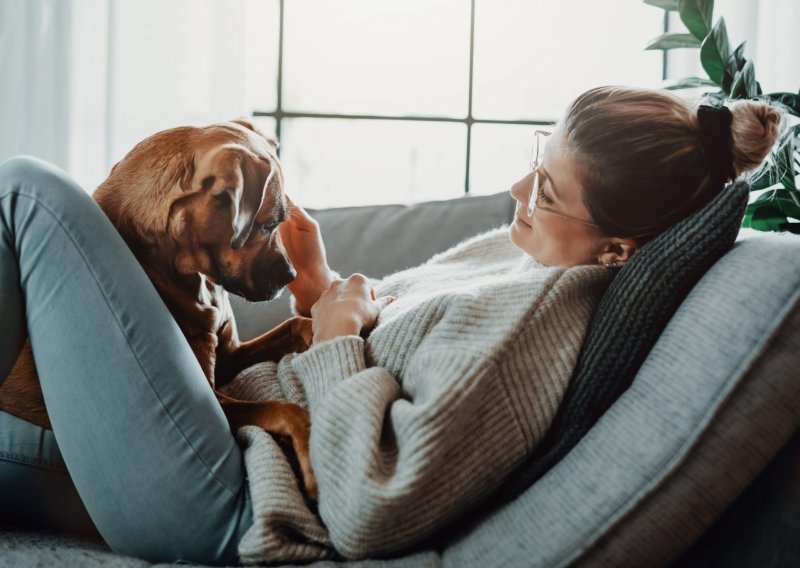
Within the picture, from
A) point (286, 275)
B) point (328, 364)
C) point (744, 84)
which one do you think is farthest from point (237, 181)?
point (744, 84)

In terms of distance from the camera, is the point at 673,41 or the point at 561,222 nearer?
the point at 561,222

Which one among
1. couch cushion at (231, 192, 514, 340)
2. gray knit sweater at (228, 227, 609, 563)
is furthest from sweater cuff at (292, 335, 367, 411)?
couch cushion at (231, 192, 514, 340)

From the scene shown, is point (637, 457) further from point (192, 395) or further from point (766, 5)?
point (766, 5)

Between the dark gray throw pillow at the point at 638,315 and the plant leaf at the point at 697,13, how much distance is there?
143 cm

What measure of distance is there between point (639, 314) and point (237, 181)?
602 mm

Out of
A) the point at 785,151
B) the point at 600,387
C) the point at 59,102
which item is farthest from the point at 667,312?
Result: the point at 59,102

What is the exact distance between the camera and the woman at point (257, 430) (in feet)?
3.09

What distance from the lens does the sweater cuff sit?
1.07m

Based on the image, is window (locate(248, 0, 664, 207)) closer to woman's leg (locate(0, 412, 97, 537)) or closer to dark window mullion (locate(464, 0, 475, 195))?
dark window mullion (locate(464, 0, 475, 195))

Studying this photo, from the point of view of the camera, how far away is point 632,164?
3.80ft

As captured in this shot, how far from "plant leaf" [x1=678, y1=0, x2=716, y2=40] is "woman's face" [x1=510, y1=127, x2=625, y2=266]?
1.18 m

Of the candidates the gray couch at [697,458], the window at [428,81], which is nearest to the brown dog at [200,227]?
the gray couch at [697,458]

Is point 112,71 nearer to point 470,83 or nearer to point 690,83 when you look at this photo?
point 470,83

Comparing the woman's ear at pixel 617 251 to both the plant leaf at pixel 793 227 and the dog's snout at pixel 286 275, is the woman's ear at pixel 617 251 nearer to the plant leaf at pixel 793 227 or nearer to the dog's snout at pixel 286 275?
the dog's snout at pixel 286 275
